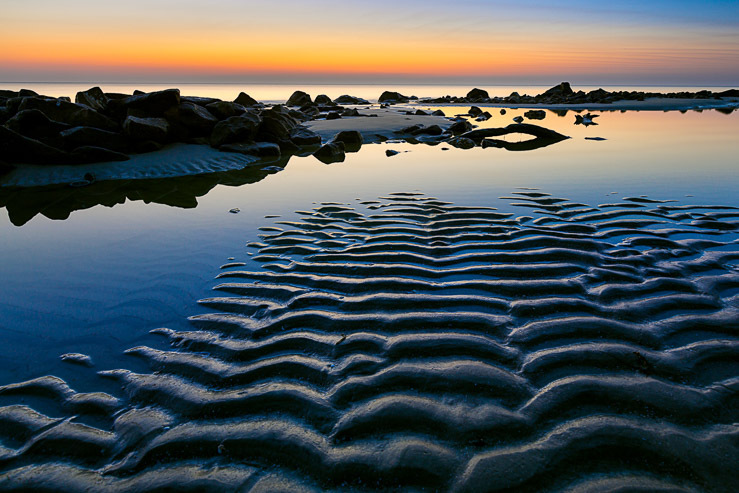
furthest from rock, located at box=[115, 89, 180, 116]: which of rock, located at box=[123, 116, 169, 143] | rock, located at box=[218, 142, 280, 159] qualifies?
rock, located at box=[218, 142, 280, 159]

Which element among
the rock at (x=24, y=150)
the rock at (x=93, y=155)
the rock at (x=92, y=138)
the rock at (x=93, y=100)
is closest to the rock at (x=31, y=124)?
the rock at (x=92, y=138)

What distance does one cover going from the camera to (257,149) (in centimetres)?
1248

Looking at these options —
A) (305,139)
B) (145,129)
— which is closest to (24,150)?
(145,129)

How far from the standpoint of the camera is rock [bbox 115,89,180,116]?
11516mm

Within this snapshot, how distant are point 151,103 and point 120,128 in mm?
1142

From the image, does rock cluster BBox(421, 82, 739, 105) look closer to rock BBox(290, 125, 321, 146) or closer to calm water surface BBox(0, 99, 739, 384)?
calm water surface BBox(0, 99, 739, 384)

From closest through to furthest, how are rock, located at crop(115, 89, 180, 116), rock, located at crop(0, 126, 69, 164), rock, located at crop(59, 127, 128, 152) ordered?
rock, located at crop(0, 126, 69, 164)
rock, located at crop(59, 127, 128, 152)
rock, located at crop(115, 89, 180, 116)

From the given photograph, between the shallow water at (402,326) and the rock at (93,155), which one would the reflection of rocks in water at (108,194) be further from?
the rock at (93,155)

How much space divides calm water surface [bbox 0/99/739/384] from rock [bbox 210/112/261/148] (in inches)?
68.9

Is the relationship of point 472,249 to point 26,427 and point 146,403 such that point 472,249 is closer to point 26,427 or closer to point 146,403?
→ point 146,403

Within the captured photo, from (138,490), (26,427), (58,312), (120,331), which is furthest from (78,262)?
(138,490)

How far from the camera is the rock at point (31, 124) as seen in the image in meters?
9.77

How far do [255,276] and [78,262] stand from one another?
2287mm

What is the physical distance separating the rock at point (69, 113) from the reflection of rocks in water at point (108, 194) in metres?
2.55
